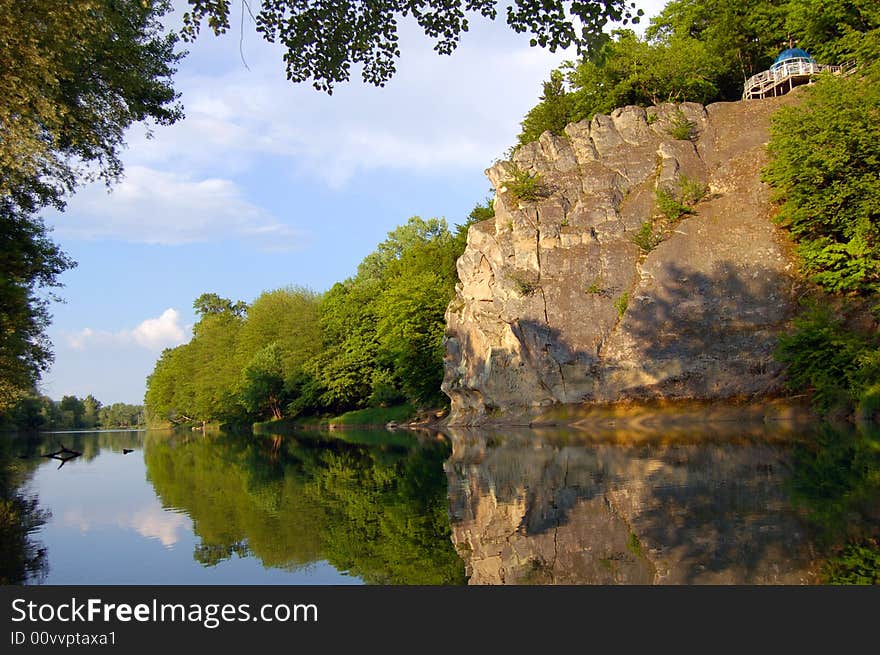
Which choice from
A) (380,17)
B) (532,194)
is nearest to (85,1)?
(380,17)

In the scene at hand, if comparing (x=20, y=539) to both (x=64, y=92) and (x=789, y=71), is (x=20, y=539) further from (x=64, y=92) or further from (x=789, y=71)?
(x=789, y=71)

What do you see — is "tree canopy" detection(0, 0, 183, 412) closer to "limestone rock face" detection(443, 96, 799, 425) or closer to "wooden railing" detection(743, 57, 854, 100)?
"limestone rock face" detection(443, 96, 799, 425)

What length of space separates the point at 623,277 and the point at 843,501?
32.6m

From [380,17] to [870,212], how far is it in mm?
29086

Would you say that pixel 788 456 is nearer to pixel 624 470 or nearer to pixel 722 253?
pixel 624 470

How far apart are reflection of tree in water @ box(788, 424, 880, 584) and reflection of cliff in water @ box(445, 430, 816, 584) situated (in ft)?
1.03

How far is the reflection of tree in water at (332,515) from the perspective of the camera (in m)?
9.69

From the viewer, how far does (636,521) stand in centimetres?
1059

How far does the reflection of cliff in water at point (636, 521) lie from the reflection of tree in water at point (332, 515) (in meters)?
0.66

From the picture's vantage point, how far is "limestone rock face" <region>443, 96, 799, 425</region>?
3778cm

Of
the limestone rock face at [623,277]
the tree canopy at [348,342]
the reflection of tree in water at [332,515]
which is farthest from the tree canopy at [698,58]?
the reflection of tree in water at [332,515]

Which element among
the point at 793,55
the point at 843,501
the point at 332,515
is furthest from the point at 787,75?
the point at 332,515
